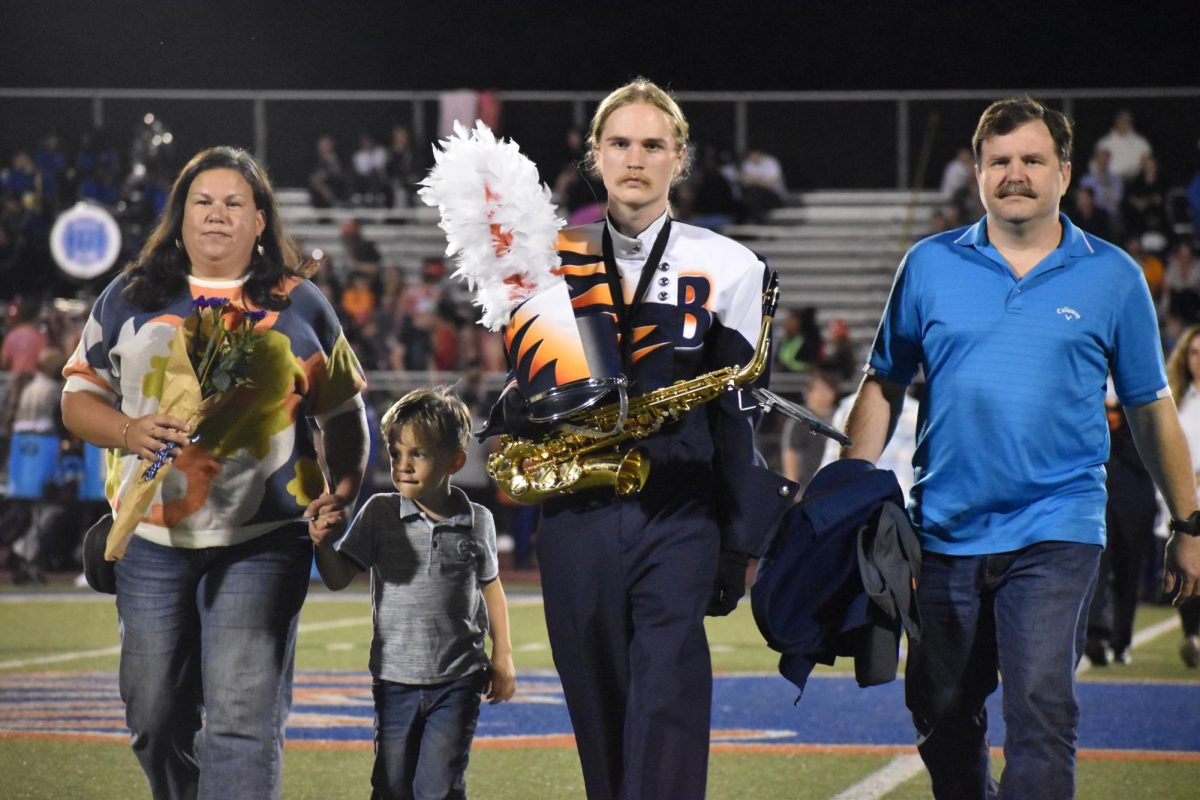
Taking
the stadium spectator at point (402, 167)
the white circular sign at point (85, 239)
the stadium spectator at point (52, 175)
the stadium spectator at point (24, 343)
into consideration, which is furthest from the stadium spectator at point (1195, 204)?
the stadium spectator at point (52, 175)

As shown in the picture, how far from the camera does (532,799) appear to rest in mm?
6852

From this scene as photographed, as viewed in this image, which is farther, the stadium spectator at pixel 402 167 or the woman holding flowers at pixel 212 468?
the stadium spectator at pixel 402 167

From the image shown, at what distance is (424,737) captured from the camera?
5574 millimetres

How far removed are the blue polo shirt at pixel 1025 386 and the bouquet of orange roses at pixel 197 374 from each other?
1990mm

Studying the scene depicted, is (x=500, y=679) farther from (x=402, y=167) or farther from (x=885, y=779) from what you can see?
(x=402, y=167)

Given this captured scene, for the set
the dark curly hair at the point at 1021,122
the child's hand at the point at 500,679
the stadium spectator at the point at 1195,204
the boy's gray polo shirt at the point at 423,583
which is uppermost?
the stadium spectator at the point at 1195,204

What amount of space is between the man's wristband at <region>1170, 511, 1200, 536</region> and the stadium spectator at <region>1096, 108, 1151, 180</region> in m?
17.7

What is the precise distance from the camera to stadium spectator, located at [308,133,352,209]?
23.9 m

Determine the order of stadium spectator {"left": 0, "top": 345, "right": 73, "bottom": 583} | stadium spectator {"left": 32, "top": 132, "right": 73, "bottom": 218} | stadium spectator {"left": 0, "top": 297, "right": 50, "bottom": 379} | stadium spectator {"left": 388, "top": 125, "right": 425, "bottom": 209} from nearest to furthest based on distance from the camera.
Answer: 1. stadium spectator {"left": 0, "top": 345, "right": 73, "bottom": 583}
2. stadium spectator {"left": 0, "top": 297, "right": 50, "bottom": 379}
3. stadium spectator {"left": 32, "top": 132, "right": 73, "bottom": 218}
4. stadium spectator {"left": 388, "top": 125, "right": 425, "bottom": 209}

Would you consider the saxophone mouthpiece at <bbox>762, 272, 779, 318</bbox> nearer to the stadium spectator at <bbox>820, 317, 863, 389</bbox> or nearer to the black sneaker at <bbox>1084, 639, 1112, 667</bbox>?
the black sneaker at <bbox>1084, 639, 1112, 667</bbox>

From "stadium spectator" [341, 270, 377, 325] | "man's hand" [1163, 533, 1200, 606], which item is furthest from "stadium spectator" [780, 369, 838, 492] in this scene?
"man's hand" [1163, 533, 1200, 606]

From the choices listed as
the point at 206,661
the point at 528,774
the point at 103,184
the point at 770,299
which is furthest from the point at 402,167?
the point at 770,299

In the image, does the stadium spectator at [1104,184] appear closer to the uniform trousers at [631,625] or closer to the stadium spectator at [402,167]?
the stadium spectator at [402,167]

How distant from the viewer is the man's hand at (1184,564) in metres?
5.08
